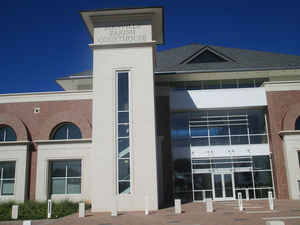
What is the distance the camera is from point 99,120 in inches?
755

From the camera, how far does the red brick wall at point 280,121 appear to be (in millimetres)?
23000

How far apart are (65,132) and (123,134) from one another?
6668mm

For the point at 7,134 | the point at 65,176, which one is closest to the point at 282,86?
the point at 65,176

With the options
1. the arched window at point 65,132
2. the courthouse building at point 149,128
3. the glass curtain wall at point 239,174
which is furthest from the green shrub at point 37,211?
the glass curtain wall at point 239,174

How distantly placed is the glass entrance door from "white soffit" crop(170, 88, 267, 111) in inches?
214

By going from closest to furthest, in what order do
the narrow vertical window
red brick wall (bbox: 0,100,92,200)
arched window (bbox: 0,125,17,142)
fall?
the narrow vertical window, red brick wall (bbox: 0,100,92,200), arched window (bbox: 0,125,17,142)

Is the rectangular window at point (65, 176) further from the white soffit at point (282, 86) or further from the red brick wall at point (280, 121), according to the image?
the white soffit at point (282, 86)

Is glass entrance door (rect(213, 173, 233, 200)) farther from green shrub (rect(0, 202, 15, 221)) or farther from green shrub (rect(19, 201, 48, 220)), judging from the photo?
green shrub (rect(0, 202, 15, 221))

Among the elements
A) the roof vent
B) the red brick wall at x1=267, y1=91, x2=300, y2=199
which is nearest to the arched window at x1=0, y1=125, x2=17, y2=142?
the roof vent

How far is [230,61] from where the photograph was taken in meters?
28.1

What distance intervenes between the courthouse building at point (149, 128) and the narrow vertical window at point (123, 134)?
0.06 meters

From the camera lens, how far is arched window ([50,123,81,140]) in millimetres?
23625

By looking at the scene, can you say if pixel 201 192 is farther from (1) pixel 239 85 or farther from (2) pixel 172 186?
(1) pixel 239 85

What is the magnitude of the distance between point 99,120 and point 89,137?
13.8ft
